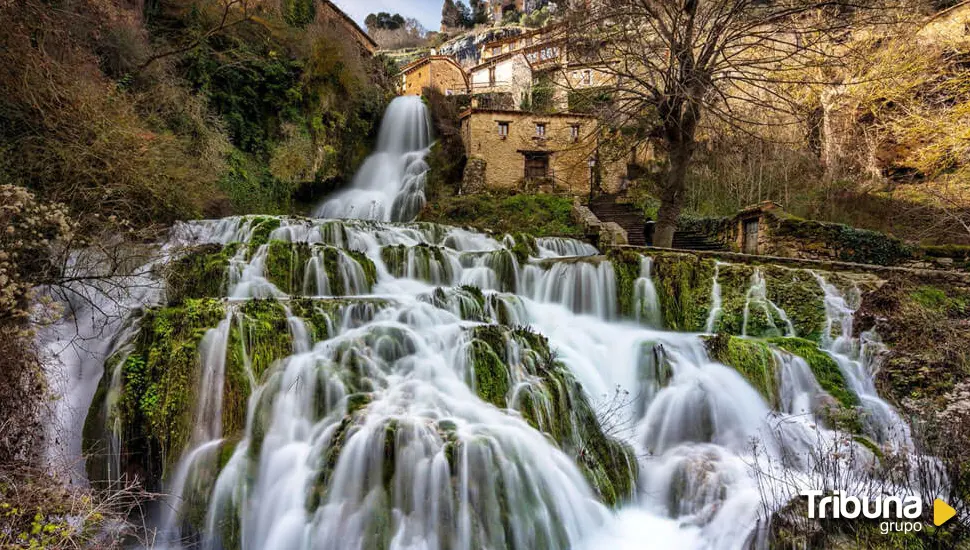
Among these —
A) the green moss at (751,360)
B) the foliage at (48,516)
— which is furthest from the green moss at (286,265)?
the green moss at (751,360)

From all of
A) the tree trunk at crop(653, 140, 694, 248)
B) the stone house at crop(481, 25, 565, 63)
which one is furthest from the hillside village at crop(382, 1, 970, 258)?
the tree trunk at crop(653, 140, 694, 248)

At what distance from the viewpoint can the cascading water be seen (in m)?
4.35

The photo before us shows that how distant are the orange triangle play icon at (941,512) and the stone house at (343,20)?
27268 millimetres

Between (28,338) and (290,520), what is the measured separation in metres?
3.20

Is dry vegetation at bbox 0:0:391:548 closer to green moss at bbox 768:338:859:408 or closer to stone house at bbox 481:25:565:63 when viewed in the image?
stone house at bbox 481:25:565:63

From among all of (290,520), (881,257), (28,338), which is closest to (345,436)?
(290,520)

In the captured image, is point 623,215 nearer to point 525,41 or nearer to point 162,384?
point 162,384

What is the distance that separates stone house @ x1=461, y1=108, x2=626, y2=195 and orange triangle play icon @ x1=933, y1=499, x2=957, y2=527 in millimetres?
21432

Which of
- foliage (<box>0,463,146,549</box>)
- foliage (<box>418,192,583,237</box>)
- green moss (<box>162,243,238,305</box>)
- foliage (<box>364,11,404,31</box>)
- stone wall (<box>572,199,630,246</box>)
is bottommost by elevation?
foliage (<box>0,463,146,549</box>)

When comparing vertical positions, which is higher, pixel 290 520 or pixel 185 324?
pixel 185 324

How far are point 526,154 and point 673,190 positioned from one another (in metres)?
14.6

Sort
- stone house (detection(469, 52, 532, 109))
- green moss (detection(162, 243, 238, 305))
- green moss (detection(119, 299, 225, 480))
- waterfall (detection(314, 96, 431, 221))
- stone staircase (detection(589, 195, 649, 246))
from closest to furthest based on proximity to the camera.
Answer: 1. green moss (detection(119, 299, 225, 480))
2. green moss (detection(162, 243, 238, 305))
3. stone staircase (detection(589, 195, 649, 246))
4. waterfall (detection(314, 96, 431, 221))
5. stone house (detection(469, 52, 532, 109))

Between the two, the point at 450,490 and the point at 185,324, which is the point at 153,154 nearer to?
the point at 185,324

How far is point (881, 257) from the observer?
42.2 feet
